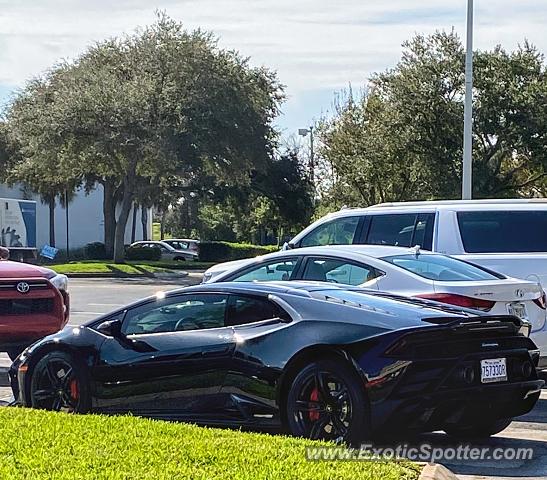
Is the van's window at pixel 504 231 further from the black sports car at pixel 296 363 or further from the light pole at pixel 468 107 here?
the light pole at pixel 468 107

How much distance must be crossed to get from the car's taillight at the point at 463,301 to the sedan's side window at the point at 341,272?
33.4 inches

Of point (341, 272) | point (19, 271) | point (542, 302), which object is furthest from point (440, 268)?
point (19, 271)

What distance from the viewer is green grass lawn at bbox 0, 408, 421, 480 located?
531 centimetres

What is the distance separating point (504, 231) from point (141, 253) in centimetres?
3912

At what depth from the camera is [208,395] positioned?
756cm

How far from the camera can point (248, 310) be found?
307 inches

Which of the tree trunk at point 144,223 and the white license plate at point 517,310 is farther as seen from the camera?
the tree trunk at point 144,223

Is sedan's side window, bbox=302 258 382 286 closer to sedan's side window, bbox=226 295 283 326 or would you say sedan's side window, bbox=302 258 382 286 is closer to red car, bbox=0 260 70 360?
sedan's side window, bbox=226 295 283 326

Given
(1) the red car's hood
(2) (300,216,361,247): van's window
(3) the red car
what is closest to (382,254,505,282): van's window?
(2) (300,216,361,247): van's window

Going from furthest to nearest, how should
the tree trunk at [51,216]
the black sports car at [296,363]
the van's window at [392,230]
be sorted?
1. the tree trunk at [51,216]
2. the van's window at [392,230]
3. the black sports car at [296,363]

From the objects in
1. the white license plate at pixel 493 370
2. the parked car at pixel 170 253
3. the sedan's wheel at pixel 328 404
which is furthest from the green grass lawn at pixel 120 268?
the white license plate at pixel 493 370

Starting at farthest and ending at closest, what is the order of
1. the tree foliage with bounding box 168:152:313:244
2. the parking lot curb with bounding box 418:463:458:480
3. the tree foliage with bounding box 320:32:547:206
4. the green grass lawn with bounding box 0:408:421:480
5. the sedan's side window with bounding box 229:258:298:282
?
1. the tree foliage with bounding box 168:152:313:244
2. the tree foliage with bounding box 320:32:547:206
3. the sedan's side window with bounding box 229:258:298:282
4. the parking lot curb with bounding box 418:463:458:480
5. the green grass lawn with bounding box 0:408:421:480

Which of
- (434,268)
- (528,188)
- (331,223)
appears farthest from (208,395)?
(528,188)

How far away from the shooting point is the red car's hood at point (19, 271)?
1147 cm
